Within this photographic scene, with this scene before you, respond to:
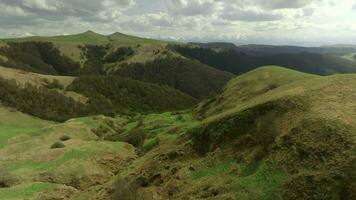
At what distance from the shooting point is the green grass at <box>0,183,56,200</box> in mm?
33669

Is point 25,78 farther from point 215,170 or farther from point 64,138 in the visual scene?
point 215,170

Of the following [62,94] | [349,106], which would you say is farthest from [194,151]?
[62,94]

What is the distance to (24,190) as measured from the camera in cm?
3538

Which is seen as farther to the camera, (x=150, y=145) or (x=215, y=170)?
(x=150, y=145)

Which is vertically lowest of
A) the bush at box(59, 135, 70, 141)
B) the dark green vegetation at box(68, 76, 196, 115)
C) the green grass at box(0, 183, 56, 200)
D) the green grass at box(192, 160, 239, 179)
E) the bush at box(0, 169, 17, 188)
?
the dark green vegetation at box(68, 76, 196, 115)

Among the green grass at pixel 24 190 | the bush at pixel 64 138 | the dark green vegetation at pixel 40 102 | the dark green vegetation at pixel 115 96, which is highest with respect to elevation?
the green grass at pixel 24 190

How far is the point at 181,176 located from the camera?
28203mm

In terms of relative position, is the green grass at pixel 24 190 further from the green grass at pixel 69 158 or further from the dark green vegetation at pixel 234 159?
the green grass at pixel 69 158

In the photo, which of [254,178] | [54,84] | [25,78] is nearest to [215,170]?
[254,178]

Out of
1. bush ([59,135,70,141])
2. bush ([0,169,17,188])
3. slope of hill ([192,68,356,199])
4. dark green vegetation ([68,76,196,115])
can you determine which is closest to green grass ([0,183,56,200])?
bush ([0,169,17,188])

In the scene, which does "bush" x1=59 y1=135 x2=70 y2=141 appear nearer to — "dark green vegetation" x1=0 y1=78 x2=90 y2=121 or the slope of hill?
the slope of hill

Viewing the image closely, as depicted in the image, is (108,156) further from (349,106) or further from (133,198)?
(349,106)

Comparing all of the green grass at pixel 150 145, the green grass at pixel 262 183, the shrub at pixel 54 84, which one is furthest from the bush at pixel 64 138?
the shrub at pixel 54 84

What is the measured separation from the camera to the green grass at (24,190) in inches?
1326
